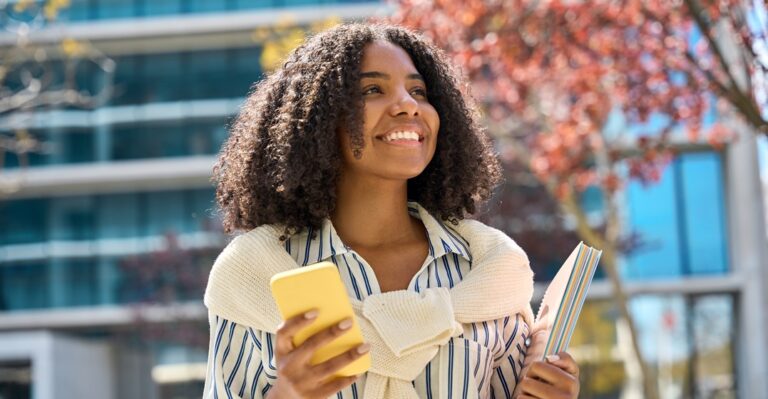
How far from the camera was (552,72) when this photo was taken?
1263cm

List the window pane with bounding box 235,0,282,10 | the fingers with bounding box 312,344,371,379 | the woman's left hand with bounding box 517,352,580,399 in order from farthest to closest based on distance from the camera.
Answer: the window pane with bounding box 235,0,282,10, the woman's left hand with bounding box 517,352,580,399, the fingers with bounding box 312,344,371,379

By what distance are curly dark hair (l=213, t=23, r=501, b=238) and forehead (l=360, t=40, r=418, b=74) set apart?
21mm

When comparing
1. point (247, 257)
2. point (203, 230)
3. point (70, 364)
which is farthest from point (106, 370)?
point (247, 257)

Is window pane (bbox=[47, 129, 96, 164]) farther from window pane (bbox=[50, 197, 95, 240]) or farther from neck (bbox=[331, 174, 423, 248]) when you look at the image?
neck (bbox=[331, 174, 423, 248])

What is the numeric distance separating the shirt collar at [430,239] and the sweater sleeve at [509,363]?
220 mm

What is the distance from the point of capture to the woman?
3.08 metres

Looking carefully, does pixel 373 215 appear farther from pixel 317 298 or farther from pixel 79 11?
pixel 79 11

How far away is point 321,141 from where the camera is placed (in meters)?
3.19

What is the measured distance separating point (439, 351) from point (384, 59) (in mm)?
749

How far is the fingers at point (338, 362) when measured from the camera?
8.80 feet

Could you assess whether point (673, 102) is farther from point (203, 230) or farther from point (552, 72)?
point (203, 230)

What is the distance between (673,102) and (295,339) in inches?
398

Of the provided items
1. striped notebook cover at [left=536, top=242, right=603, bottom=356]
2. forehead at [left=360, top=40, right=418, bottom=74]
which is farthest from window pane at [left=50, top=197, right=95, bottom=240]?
striped notebook cover at [left=536, top=242, right=603, bottom=356]

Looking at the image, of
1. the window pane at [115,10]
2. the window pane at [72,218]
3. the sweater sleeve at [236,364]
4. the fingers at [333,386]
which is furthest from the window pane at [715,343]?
the fingers at [333,386]
